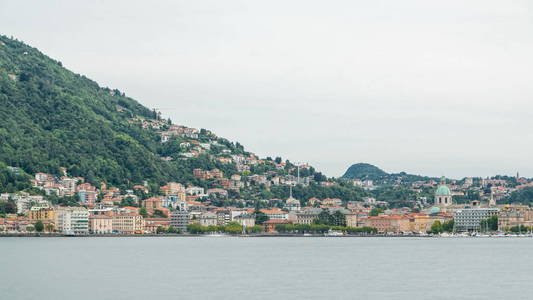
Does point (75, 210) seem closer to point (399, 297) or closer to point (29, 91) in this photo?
point (29, 91)

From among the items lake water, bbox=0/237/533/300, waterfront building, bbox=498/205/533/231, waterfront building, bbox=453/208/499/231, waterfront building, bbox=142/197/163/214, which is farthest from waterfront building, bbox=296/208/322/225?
lake water, bbox=0/237/533/300

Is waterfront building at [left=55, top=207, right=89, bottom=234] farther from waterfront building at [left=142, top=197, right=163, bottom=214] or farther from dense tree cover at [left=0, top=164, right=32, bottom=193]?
waterfront building at [left=142, top=197, right=163, bottom=214]

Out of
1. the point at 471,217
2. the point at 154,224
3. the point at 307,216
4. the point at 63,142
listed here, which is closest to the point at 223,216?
the point at 307,216

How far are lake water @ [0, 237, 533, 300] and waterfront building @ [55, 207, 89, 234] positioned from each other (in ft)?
217

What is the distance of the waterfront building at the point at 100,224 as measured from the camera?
159 metres

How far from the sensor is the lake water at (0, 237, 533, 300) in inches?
2052

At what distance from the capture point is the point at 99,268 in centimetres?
6912

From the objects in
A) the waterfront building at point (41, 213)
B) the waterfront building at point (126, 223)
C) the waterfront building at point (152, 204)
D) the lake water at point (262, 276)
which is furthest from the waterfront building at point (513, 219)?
the lake water at point (262, 276)

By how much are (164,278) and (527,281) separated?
19.0m

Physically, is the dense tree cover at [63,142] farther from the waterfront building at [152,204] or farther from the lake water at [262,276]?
the lake water at [262,276]

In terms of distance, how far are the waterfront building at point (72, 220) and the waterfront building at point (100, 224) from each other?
1758 millimetres

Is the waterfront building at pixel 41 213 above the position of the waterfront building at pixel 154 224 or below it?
above

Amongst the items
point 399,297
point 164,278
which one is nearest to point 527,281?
point 399,297

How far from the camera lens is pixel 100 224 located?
161 metres
